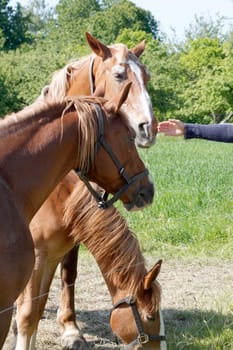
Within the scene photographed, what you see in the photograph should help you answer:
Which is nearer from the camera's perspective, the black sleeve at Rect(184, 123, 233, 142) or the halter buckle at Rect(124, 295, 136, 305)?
the halter buckle at Rect(124, 295, 136, 305)

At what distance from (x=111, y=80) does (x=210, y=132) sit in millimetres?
889

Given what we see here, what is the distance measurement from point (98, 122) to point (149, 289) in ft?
3.65

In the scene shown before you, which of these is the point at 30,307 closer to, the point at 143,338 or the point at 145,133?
the point at 143,338

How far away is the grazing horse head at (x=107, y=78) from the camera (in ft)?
14.2

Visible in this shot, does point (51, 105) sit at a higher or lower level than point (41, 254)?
higher

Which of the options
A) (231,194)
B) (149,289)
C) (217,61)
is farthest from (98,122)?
(217,61)

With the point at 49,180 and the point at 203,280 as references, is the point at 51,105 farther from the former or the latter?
the point at 203,280

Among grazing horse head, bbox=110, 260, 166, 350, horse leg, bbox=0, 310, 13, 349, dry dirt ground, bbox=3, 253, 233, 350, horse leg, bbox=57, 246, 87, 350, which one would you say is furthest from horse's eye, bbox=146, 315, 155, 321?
horse leg, bbox=57, 246, 87, 350

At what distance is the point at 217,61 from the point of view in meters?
50.2

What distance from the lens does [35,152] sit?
290 cm

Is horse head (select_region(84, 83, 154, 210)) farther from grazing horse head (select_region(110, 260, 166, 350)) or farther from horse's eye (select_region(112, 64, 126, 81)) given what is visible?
horse's eye (select_region(112, 64, 126, 81))

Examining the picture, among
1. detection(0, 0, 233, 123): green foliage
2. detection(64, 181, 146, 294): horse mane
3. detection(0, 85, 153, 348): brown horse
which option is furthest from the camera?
detection(0, 0, 233, 123): green foliage

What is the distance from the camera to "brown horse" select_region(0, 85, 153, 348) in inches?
105

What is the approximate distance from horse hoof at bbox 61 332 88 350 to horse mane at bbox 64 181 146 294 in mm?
1318
